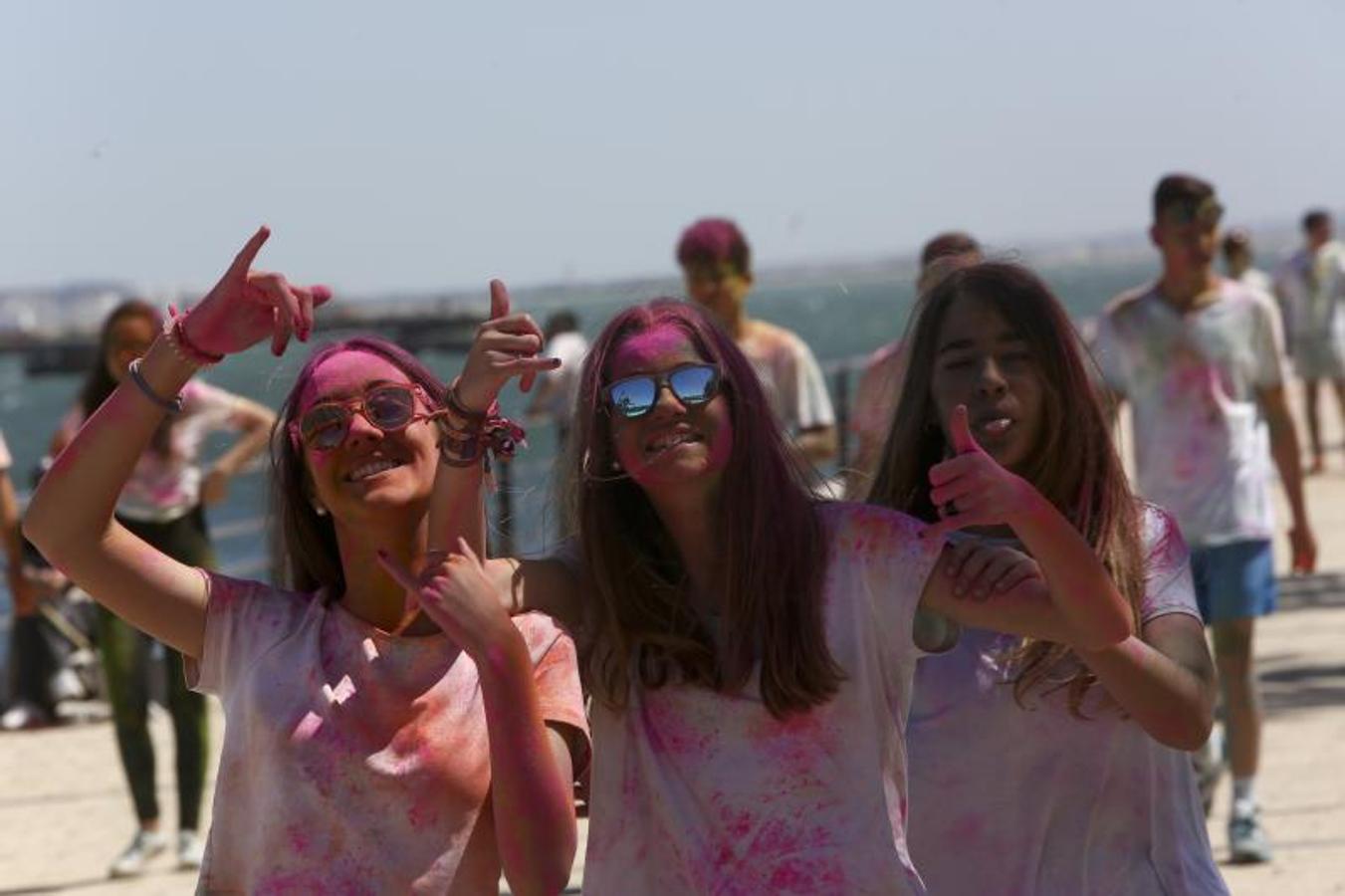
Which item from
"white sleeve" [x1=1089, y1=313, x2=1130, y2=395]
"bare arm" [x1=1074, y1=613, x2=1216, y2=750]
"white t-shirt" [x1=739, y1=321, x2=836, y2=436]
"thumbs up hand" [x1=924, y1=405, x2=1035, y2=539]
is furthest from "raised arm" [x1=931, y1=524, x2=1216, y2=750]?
"white t-shirt" [x1=739, y1=321, x2=836, y2=436]

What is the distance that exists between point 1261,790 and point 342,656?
5.94 metres

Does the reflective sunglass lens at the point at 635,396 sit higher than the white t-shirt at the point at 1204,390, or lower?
higher

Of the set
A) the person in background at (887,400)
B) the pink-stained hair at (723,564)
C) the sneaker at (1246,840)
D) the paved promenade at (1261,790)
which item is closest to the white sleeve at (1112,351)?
the sneaker at (1246,840)

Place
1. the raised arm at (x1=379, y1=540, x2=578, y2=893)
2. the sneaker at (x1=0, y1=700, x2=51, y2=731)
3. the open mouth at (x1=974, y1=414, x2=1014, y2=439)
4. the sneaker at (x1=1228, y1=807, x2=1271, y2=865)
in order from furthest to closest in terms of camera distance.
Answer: the sneaker at (x1=0, y1=700, x2=51, y2=731) → the sneaker at (x1=1228, y1=807, x2=1271, y2=865) → the open mouth at (x1=974, y1=414, x2=1014, y2=439) → the raised arm at (x1=379, y1=540, x2=578, y2=893)

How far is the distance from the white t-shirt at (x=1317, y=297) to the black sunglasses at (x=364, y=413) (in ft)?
57.9

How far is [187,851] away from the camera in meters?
8.70

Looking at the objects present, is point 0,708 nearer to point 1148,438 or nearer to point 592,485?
point 1148,438

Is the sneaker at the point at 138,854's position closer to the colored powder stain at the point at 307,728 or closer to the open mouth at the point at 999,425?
the open mouth at the point at 999,425

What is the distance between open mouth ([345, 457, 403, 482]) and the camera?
368cm

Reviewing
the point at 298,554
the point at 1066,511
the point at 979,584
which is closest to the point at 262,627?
the point at 298,554

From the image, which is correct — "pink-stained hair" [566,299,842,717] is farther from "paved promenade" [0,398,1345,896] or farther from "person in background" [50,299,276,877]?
"person in background" [50,299,276,877]

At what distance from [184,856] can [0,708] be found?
4.15 metres

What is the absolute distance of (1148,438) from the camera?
26.8 ft

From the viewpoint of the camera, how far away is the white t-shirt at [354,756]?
355 cm
